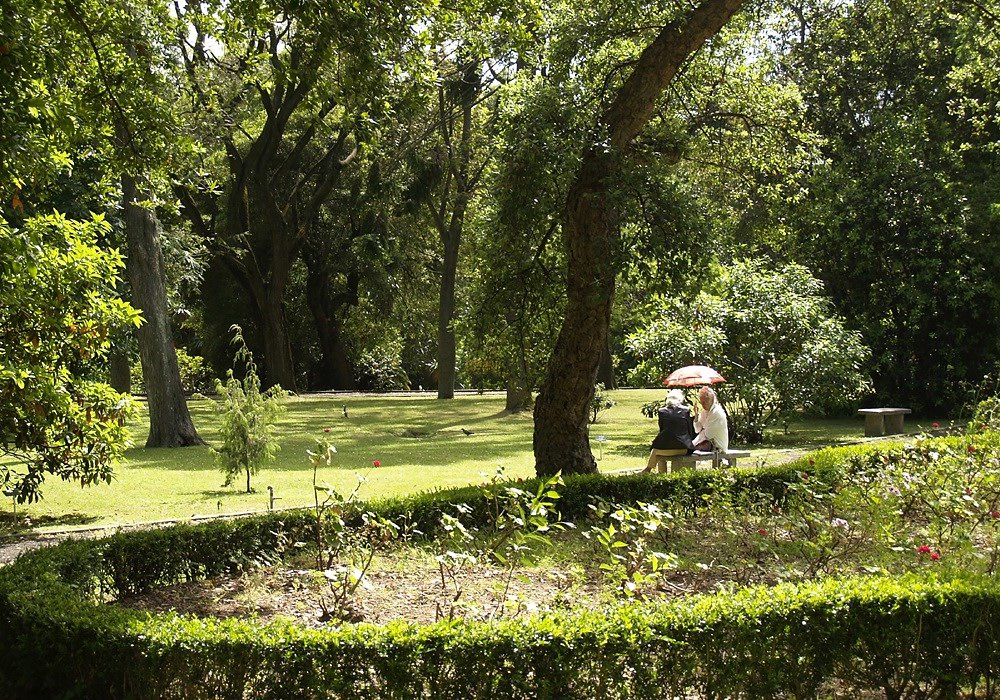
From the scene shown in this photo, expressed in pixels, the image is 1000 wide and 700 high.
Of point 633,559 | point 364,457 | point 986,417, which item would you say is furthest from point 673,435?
point 364,457

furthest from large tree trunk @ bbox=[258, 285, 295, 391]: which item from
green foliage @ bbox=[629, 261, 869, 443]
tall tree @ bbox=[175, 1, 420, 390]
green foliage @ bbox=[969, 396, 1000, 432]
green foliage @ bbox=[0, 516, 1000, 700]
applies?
green foliage @ bbox=[0, 516, 1000, 700]

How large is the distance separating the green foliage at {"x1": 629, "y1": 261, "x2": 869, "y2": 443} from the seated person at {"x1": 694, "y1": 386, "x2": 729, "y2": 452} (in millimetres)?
5133

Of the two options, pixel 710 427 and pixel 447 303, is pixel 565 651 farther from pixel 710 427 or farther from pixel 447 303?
pixel 447 303

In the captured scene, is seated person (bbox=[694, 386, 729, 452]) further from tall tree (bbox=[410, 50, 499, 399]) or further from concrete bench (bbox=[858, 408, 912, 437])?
tall tree (bbox=[410, 50, 499, 399])

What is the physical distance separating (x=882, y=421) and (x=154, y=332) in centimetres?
1399

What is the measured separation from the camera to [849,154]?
24781mm

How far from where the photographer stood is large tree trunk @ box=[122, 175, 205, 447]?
17375 millimetres

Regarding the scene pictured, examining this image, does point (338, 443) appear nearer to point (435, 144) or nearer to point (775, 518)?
point (775, 518)

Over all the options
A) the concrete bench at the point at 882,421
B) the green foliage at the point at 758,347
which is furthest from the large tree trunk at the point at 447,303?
the concrete bench at the point at 882,421

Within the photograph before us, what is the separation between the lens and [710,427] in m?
12.3

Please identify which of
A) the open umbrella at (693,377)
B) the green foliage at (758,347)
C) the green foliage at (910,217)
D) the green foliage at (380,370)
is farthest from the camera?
the green foliage at (380,370)

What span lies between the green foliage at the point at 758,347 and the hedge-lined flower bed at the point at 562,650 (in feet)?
40.7

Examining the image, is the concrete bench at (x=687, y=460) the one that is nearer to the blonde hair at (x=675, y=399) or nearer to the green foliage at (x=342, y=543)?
the blonde hair at (x=675, y=399)

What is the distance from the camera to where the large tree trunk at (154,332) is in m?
17.4
